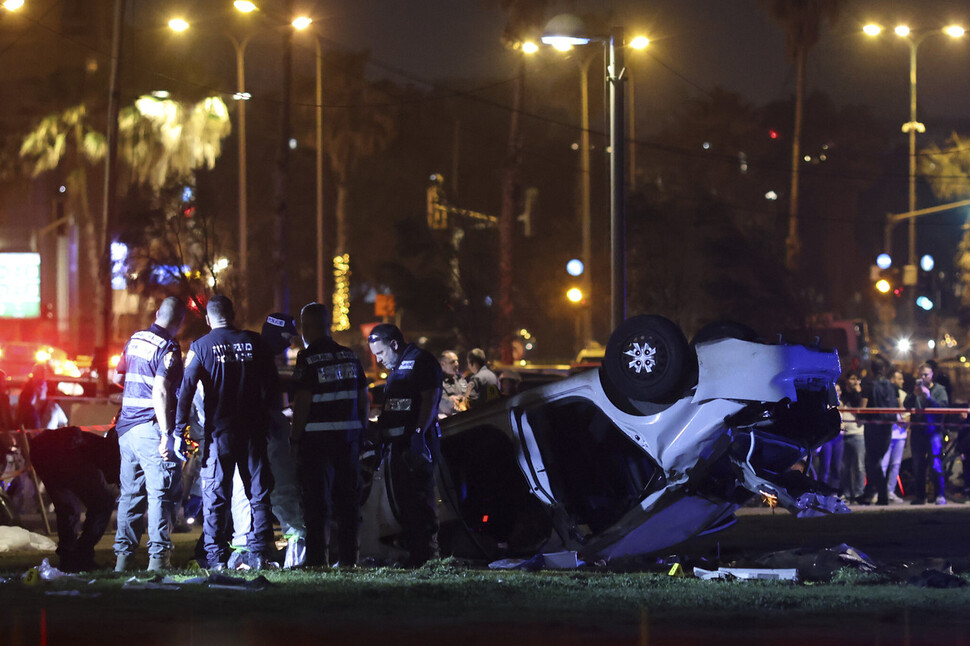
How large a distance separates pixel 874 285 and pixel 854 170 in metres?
32.7

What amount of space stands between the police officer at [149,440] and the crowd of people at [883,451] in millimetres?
9210

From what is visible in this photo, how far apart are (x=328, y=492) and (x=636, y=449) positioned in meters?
2.10

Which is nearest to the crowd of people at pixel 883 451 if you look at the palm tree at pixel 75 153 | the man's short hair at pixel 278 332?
the man's short hair at pixel 278 332

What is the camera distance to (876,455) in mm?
15789

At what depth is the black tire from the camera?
8102mm

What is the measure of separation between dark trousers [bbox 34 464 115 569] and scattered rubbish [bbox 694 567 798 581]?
162 inches

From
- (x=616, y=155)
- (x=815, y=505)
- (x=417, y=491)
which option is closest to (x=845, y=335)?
(x=616, y=155)

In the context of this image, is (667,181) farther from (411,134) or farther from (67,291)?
(67,291)

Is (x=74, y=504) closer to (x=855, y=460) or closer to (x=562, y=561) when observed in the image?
(x=562, y=561)

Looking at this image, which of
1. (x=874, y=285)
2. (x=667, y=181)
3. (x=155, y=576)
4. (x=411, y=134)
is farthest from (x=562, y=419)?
(x=411, y=134)

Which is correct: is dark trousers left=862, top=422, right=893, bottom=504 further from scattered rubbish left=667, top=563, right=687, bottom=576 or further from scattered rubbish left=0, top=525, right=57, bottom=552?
scattered rubbish left=0, top=525, right=57, bottom=552

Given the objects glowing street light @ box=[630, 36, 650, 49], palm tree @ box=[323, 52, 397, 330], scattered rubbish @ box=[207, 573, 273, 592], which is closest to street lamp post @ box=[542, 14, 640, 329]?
glowing street light @ box=[630, 36, 650, 49]

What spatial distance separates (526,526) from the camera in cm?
920

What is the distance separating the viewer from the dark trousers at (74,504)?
9.02 m
